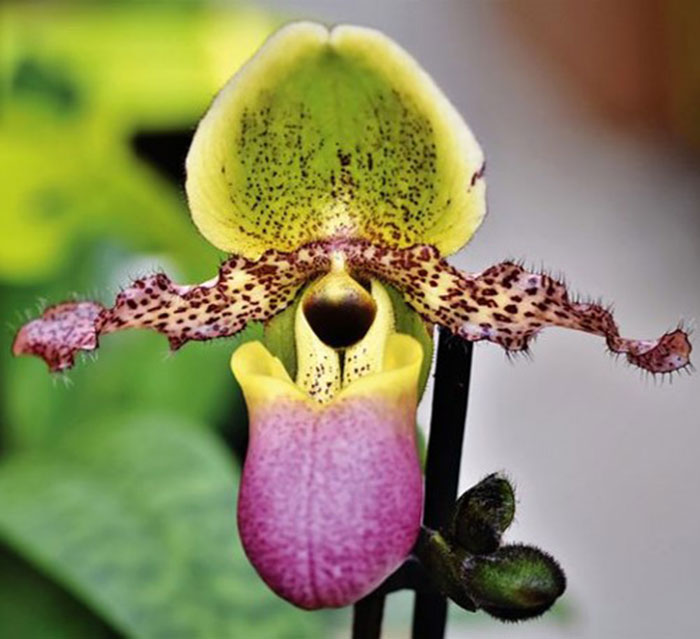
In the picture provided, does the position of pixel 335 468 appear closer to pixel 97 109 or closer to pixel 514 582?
pixel 514 582

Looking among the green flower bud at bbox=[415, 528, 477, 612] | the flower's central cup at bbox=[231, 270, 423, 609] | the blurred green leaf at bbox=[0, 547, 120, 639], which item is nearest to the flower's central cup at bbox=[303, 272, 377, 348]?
the flower's central cup at bbox=[231, 270, 423, 609]

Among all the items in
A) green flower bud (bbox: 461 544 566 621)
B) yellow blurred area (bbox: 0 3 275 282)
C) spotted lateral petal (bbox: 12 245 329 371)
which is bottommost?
green flower bud (bbox: 461 544 566 621)

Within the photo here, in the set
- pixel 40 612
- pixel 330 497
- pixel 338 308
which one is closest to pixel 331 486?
pixel 330 497

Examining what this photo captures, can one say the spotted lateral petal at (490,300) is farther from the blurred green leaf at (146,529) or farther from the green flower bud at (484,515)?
the blurred green leaf at (146,529)

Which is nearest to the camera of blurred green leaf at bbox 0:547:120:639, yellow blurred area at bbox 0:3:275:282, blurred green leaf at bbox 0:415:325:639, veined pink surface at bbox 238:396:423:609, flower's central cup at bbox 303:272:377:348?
veined pink surface at bbox 238:396:423:609

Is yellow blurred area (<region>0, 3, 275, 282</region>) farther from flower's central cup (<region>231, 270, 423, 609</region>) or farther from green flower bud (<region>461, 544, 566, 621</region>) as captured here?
green flower bud (<region>461, 544, 566, 621</region>)

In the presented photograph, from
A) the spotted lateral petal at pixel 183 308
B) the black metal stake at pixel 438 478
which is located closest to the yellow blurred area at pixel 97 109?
the spotted lateral petal at pixel 183 308
